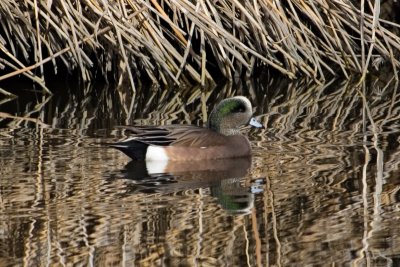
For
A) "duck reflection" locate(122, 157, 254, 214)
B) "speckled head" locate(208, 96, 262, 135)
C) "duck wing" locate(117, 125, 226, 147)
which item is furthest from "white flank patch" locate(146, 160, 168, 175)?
"speckled head" locate(208, 96, 262, 135)

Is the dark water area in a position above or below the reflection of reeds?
below

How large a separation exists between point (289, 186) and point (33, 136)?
214 centimetres

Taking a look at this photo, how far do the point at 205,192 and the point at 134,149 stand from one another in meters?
0.95

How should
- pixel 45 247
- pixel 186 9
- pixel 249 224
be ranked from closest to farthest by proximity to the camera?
pixel 45 247
pixel 249 224
pixel 186 9

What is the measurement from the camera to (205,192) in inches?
230

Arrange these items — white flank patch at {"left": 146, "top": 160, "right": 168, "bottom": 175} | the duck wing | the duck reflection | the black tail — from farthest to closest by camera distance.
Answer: the duck wing < the black tail < white flank patch at {"left": 146, "top": 160, "right": 168, "bottom": 175} < the duck reflection

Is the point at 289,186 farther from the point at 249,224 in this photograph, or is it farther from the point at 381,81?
the point at 381,81

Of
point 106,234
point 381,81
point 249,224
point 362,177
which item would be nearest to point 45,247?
point 106,234

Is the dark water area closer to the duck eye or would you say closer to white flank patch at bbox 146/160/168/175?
white flank patch at bbox 146/160/168/175

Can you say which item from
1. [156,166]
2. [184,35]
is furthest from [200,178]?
[184,35]

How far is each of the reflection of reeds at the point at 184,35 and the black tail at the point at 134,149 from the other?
1.93m

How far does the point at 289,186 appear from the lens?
231 inches

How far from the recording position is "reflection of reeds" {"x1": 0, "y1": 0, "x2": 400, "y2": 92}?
8656mm

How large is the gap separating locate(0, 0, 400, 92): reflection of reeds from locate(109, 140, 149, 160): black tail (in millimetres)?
1931
